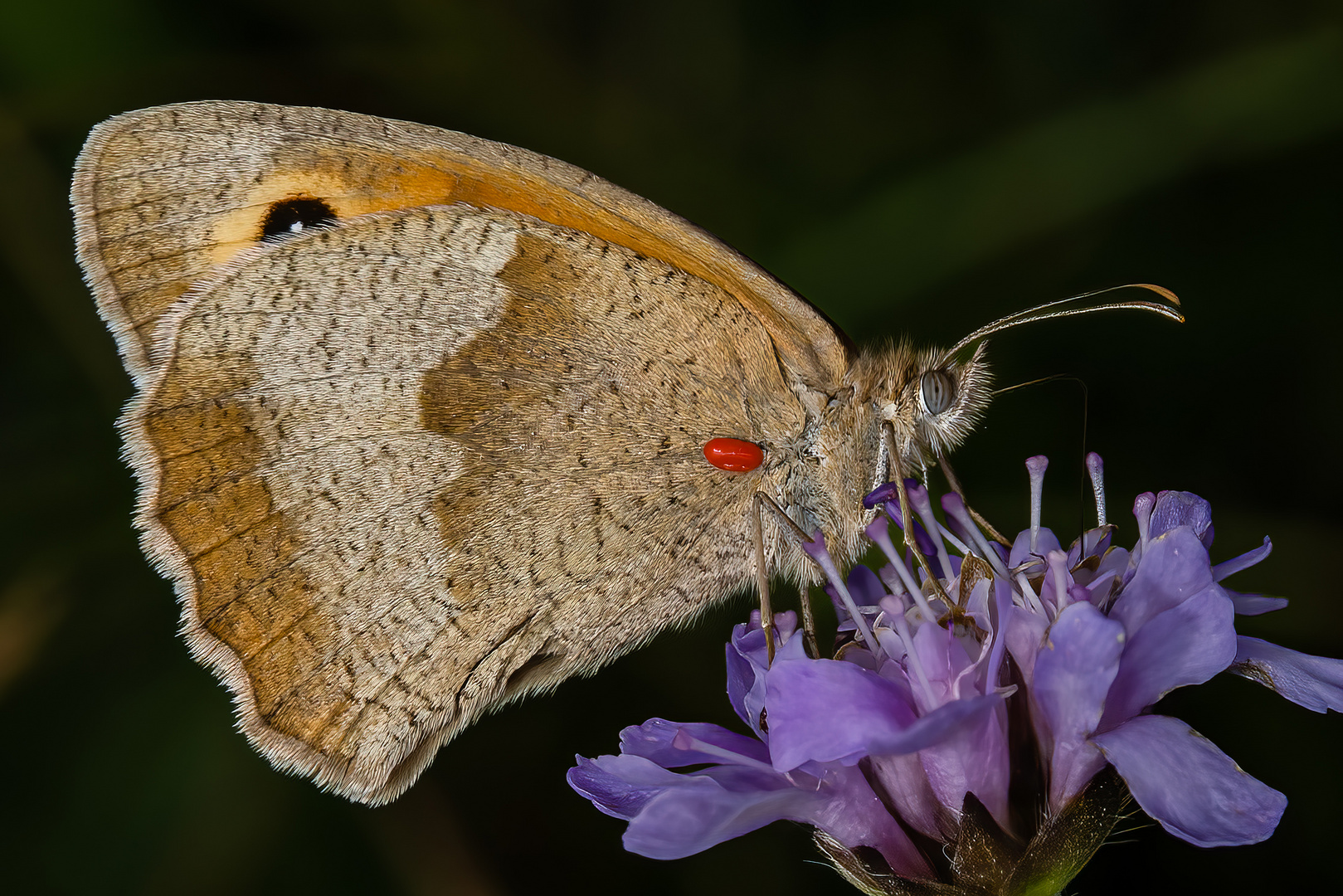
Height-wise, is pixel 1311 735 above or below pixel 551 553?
below

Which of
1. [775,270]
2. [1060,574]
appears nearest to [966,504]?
[1060,574]

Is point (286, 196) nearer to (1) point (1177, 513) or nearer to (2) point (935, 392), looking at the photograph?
(2) point (935, 392)

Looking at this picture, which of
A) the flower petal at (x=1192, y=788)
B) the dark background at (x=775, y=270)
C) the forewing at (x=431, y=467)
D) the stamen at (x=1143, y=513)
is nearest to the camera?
the flower petal at (x=1192, y=788)

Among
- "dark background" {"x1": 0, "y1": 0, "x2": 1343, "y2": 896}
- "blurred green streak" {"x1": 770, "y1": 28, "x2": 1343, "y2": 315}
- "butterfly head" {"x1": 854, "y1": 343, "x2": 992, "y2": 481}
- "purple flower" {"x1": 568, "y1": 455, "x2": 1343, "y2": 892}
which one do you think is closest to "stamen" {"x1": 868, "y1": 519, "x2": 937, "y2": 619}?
"purple flower" {"x1": 568, "y1": 455, "x2": 1343, "y2": 892}

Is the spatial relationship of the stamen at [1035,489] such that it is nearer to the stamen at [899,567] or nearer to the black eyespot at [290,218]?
the stamen at [899,567]

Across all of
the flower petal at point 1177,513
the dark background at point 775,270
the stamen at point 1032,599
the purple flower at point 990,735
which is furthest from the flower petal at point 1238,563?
the dark background at point 775,270

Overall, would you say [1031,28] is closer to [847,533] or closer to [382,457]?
[847,533]

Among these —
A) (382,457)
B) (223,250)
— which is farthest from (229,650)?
(223,250)
